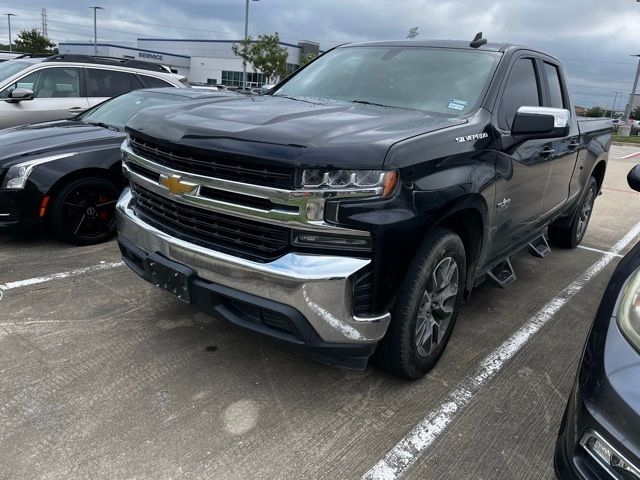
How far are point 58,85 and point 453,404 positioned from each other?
727 centimetres

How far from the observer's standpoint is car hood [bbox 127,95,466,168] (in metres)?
2.35

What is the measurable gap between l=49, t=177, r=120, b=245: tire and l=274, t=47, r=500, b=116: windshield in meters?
2.12

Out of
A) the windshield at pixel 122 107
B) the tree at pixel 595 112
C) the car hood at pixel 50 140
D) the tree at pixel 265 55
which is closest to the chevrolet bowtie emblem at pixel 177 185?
the car hood at pixel 50 140

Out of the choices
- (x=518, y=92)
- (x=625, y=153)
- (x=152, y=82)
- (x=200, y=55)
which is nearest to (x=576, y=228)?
(x=518, y=92)

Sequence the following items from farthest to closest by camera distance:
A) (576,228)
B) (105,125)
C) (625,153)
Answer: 1. (625,153)
2. (576,228)
3. (105,125)

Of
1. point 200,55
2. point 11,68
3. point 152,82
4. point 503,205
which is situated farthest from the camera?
point 200,55

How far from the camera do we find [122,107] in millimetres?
6086

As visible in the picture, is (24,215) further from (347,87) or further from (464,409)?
(464,409)

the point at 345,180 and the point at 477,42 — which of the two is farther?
the point at 477,42

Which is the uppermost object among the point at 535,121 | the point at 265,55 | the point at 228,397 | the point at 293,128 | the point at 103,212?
the point at 265,55

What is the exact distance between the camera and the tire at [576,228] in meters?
5.89

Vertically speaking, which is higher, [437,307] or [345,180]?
[345,180]

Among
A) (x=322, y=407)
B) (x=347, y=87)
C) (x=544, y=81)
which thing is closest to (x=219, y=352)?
(x=322, y=407)

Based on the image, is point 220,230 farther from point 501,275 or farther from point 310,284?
point 501,275
